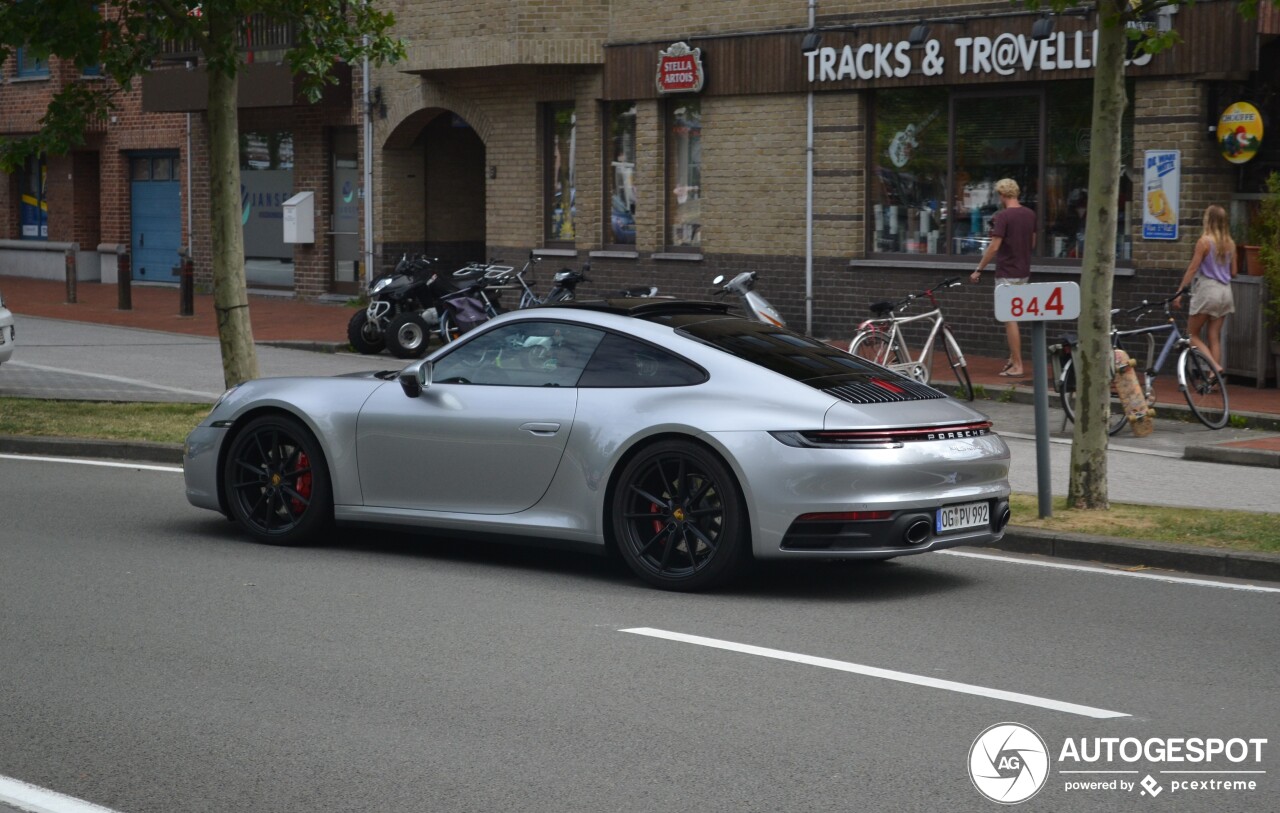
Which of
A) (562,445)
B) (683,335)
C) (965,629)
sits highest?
(683,335)

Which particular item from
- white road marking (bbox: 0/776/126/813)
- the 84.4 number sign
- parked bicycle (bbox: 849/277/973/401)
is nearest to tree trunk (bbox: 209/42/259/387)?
parked bicycle (bbox: 849/277/973/401)

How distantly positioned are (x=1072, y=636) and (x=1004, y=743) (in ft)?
6.01

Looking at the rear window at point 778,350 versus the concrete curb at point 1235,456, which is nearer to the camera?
the rear window at point 778,350

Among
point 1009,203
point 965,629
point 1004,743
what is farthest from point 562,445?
point 1009,203

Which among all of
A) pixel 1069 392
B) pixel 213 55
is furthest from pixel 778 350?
pixel 213 55

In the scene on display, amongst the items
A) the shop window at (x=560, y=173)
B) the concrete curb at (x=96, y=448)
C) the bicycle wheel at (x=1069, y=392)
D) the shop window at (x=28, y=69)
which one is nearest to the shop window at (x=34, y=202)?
the shop window at (x=28, y=69)

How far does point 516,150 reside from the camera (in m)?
25.4

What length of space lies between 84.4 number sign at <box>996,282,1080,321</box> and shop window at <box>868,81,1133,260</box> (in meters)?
9.13

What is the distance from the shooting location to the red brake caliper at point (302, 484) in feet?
31.3

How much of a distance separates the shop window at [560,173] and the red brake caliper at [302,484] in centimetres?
1576

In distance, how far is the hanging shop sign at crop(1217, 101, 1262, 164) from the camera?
682 inches

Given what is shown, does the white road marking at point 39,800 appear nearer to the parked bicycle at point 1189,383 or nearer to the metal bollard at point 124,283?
the parked bicycle at point 1189,383

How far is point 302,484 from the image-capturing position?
31.5 feet

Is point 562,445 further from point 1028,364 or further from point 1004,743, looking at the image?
point 1028,364
